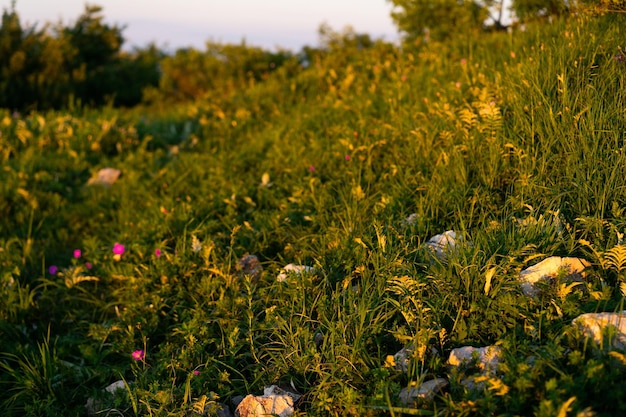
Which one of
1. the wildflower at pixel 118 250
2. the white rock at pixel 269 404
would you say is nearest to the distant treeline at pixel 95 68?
the wildflower at pixel 118 250

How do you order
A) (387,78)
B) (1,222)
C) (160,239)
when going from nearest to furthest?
(160,239) → (1,222) → (387,78)

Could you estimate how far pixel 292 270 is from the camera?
11.1 feet

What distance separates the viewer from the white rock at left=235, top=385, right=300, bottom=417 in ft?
8.76

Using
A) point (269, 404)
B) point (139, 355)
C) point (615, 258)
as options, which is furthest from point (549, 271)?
point (139, 355)

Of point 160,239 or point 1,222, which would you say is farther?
point 1,222

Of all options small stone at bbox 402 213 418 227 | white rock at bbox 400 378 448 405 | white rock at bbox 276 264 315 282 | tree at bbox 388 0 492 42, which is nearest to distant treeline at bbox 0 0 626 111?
tree at bbox 388 0 492 42

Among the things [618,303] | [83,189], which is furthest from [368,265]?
[83,189]

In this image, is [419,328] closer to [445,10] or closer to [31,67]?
[445,10]

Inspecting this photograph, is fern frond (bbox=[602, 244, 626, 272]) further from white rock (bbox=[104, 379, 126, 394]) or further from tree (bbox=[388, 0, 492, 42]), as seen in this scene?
tree (bbox=[388, 0, 492, 42])

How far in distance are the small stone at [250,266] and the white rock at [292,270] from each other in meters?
0.29

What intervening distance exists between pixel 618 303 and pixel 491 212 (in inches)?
40.4

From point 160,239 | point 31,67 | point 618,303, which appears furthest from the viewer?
point 31,67

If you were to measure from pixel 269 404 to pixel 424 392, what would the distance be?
27.9 inches

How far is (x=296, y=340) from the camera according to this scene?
2.97 m
